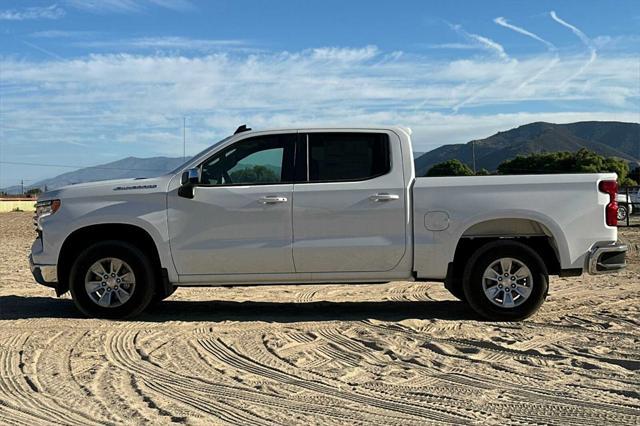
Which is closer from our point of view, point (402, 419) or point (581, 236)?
point (402, 419)

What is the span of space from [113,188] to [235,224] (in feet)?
4.51

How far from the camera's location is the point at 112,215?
7.00 metres

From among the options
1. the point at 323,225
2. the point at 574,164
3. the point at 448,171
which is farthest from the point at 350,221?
the point at 574,164

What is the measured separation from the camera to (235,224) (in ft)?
22.8

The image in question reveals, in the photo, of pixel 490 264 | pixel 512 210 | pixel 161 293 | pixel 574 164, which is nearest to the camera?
pixel 512 210

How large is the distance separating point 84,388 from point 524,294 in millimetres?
4371

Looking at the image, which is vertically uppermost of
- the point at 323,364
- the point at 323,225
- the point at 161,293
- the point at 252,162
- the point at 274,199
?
the point at 252,162

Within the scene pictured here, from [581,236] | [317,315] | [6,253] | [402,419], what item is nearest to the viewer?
[402,419]

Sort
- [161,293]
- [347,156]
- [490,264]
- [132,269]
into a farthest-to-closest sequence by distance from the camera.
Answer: [161,293]
[347,156]
[132,269]
[490,264]

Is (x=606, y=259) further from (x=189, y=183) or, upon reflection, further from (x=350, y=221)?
(x=189, y=183)

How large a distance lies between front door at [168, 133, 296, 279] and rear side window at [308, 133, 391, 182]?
12.4 inches

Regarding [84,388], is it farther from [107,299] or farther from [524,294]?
[524,294]

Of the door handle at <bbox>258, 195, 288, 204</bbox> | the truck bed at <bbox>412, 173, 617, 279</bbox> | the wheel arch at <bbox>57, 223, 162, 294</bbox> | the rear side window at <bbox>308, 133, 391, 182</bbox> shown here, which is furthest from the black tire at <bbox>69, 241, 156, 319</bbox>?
the truck bed at <bbox>412, 173, 617, 279</bbox>

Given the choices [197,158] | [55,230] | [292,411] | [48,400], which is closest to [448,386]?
[292,411]
